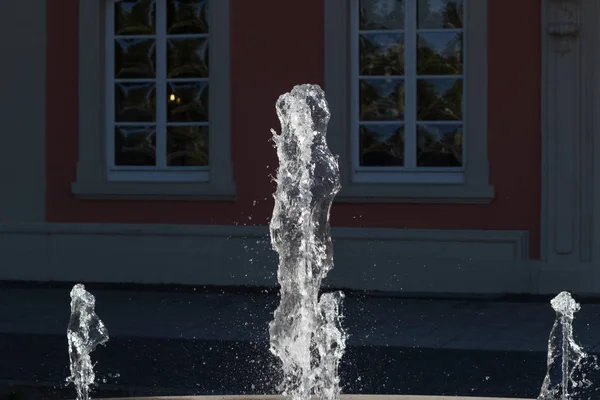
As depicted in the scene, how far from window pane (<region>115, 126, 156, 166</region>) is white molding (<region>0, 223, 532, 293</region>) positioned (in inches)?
29.7

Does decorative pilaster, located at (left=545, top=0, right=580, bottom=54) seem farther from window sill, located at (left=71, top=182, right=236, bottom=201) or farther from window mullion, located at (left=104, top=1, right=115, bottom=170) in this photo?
window mullion, located at (left=104, top=1, right=115, bottom=170)

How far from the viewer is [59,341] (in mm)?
9938

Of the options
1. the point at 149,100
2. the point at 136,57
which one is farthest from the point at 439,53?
the point at 136,57

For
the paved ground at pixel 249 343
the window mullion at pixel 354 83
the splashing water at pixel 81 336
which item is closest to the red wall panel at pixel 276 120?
the window mullion at pixel 354 83

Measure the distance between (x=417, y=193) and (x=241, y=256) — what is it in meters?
1.83

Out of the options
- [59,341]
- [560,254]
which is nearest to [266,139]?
[560,254]

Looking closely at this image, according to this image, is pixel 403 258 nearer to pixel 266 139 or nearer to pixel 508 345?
pixel 266 139

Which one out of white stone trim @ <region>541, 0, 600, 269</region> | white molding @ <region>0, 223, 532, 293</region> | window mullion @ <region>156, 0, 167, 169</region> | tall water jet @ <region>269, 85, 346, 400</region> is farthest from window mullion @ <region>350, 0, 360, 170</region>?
tall water jet @ <region>269, 85, 346, 400</region>

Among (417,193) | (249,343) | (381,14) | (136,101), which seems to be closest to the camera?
(249,343)

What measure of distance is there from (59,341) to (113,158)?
179 inches

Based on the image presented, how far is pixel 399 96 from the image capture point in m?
13.5

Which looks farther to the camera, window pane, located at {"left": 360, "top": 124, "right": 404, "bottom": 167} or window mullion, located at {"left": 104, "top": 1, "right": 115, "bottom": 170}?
window mullion, located at {"left": 104, "top": 1, "right": 115, "bottom": 170}

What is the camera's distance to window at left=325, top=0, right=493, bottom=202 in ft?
43.6

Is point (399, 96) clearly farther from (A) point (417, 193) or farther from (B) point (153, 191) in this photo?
(B) point (153, 191)
